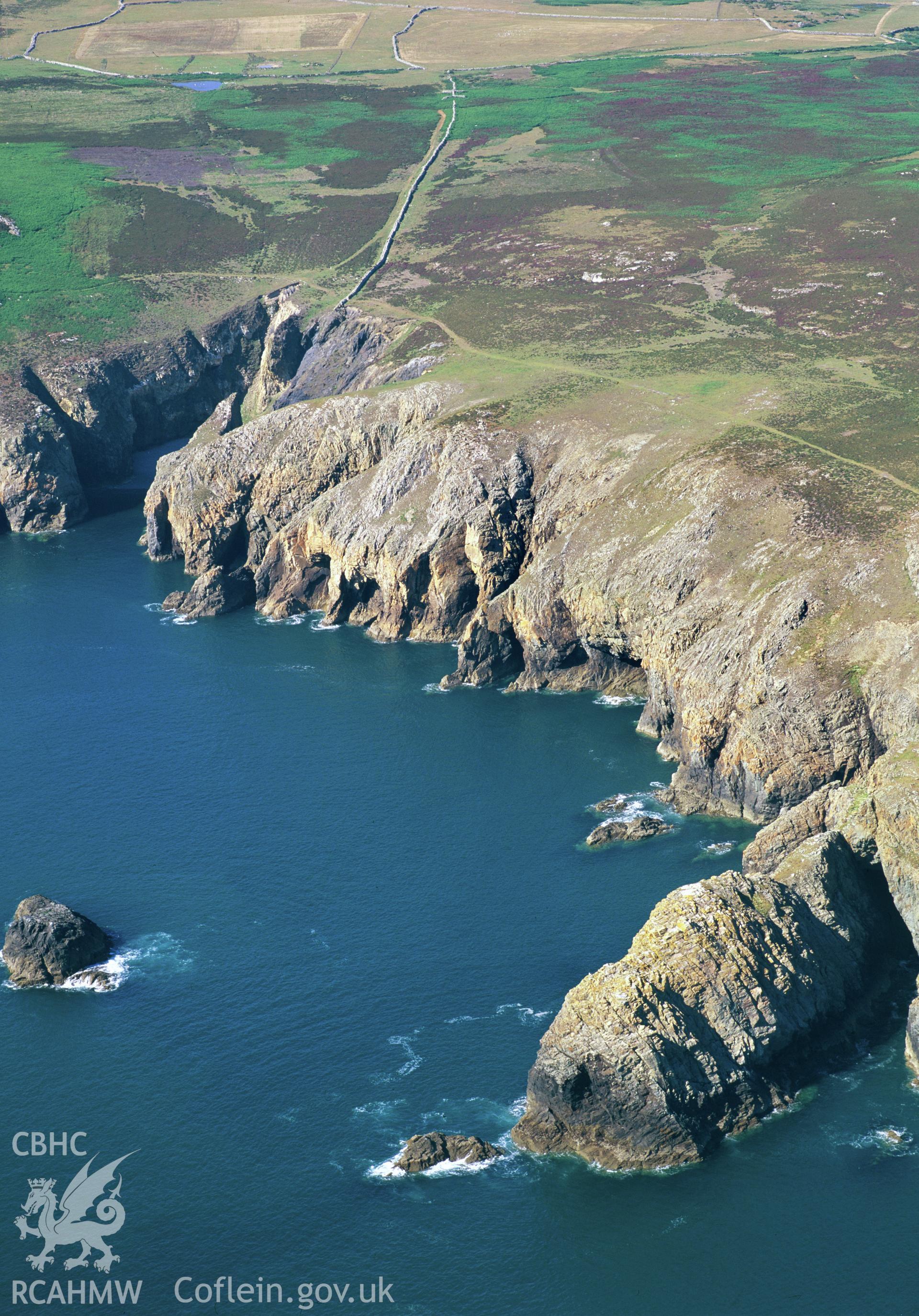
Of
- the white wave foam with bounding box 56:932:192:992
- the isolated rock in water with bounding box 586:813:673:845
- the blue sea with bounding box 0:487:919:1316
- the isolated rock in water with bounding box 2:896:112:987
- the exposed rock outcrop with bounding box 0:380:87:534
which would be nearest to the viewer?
the blue sea with bounding box 0:487:919:1316

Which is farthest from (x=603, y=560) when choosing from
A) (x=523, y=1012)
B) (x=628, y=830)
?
(x=523, y=1012)

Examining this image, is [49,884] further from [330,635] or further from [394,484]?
[394,484]

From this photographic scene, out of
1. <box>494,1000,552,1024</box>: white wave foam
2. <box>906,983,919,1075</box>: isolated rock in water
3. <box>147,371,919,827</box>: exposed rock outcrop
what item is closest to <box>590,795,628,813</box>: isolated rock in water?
<box>147,371,919,827</box>: exposed rock outcrop

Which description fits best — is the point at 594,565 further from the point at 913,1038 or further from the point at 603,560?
the point at 913,1038

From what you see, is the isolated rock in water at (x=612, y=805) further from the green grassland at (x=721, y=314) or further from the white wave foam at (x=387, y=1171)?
the green grassland at (x=721, y=314)

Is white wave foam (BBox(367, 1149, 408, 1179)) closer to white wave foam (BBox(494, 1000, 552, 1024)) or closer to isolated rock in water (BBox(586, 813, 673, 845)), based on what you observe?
white wave foam (BBox(494, 1000, 552, 1024))

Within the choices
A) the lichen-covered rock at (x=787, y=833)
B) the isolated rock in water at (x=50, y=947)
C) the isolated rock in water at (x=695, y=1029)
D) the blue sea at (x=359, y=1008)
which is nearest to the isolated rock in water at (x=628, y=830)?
the blue sea at (x=359, y=1008)

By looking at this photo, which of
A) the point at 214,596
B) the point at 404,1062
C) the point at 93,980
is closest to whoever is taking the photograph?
the point at 404,1062
